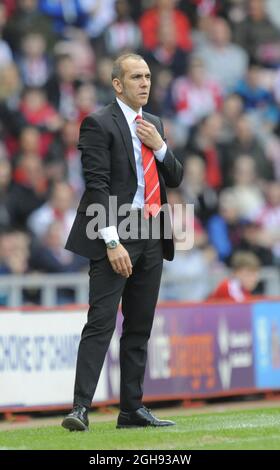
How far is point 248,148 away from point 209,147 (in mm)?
770

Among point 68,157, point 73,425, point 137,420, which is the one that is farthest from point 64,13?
point 73,425

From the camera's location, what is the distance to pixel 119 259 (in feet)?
26.7

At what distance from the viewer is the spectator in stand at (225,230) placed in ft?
52.3

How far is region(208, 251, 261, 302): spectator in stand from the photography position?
1333 cm

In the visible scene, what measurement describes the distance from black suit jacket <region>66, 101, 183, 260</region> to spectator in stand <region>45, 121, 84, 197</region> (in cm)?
668

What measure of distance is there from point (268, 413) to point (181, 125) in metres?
7.73

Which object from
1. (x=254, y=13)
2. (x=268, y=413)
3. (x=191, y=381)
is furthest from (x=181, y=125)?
(x=268, y=413)

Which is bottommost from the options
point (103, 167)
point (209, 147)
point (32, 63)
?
point (103, 167)

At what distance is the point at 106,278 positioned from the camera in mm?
8281

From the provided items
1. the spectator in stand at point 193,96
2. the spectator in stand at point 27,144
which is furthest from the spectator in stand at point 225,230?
the spectator in stand at point 27,144

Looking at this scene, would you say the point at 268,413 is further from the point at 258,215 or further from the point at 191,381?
the point at 258,215

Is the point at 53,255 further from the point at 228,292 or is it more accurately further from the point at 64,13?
the point at 64,13

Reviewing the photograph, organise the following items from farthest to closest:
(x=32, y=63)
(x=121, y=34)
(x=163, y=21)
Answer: (x=163, y=21), (x=121, y=34), (x=32, y=63)

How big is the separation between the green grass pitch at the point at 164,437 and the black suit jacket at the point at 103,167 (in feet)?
3.91
